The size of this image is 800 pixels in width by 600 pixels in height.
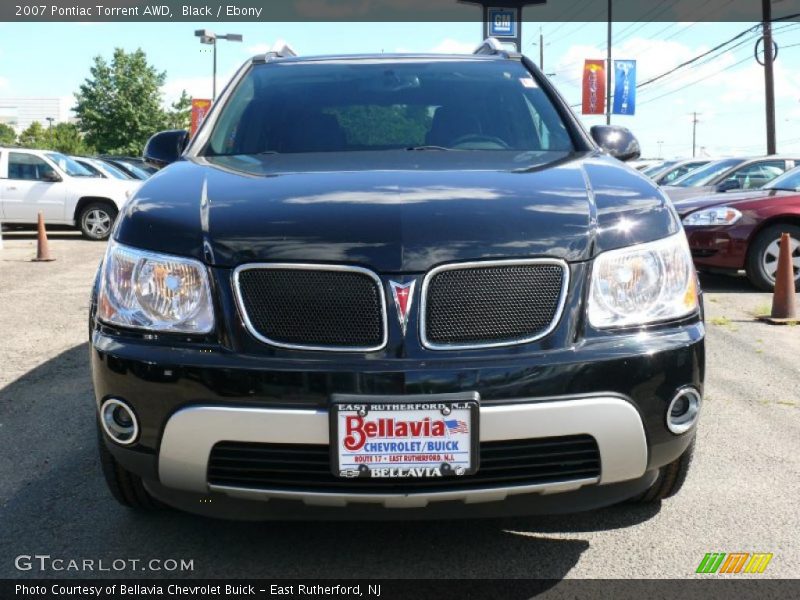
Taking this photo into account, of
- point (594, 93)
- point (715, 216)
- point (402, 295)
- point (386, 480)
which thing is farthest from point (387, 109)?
point (594, 93)

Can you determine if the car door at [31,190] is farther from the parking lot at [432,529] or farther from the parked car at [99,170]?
the parking lot at [432,529]

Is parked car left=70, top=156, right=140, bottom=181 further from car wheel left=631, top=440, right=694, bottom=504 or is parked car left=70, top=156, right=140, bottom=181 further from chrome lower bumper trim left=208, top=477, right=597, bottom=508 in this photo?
chrome lower bumper trim left=208, top=477, right=597, bottom=508

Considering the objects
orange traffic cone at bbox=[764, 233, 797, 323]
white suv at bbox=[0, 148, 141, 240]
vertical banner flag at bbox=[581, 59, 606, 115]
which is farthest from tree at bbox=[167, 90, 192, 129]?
orange traffic cone at bbox=[764, 233, 797, 323]

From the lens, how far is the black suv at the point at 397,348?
96.7 inches

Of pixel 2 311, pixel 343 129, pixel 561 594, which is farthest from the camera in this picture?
pixel 2 311

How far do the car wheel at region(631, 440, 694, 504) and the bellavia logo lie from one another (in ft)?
0.96

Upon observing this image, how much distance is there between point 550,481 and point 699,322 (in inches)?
28.8

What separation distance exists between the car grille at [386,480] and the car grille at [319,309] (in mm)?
311

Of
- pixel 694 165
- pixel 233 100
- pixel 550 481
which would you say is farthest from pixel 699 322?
pixel 694 165

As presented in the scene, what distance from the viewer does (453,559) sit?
116 inches

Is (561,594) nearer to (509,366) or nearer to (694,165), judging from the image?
(509,366)

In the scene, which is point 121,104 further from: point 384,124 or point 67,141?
point 384,124

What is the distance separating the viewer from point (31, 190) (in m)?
16.2
